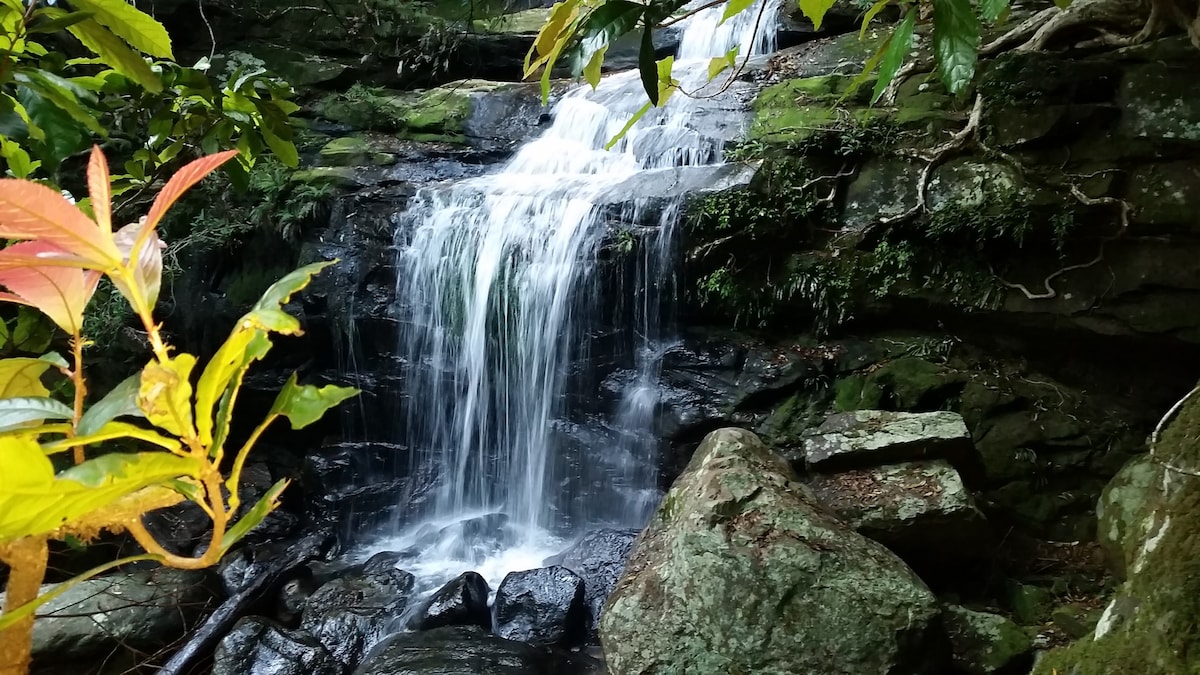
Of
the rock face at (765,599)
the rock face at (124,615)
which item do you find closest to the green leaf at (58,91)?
the rock face at (765,599)

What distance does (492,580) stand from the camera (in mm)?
5266

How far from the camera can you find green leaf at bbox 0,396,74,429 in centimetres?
57

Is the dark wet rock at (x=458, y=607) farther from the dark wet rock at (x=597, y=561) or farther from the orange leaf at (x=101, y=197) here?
the orange leaf at (x=101, y=197)

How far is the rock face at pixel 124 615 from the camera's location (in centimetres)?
409

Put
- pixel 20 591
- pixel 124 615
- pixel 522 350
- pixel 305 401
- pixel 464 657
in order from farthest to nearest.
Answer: pixel 522 350, pixel 124 615, pixel 464 657, pixel 305 401, pixel 20 591

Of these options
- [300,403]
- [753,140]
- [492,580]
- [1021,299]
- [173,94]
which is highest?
[753,140]

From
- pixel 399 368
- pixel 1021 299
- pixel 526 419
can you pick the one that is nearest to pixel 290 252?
pixel 399 368

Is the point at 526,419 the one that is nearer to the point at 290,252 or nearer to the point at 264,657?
the point at 264,657

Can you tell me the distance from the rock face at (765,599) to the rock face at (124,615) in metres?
2.79

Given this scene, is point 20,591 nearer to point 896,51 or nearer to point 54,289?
point 54,289

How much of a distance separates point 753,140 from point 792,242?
1.15 meters

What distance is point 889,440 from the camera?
13.7 feet

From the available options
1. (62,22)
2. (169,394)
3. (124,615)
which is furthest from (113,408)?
(124,615)

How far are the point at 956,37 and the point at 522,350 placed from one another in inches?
209
